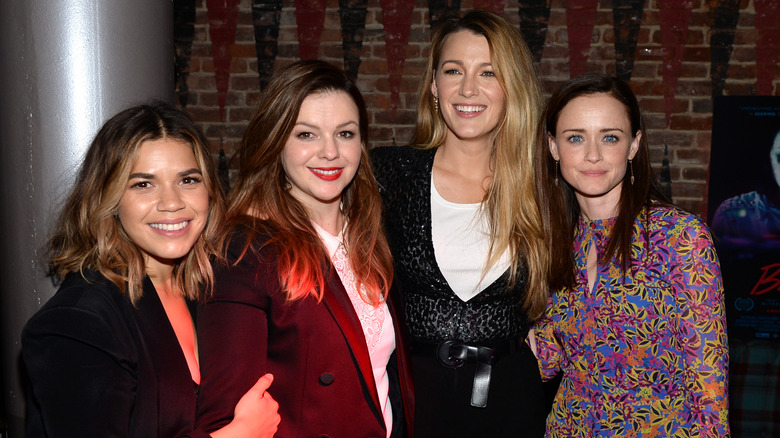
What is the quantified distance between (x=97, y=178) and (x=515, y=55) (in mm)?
1278

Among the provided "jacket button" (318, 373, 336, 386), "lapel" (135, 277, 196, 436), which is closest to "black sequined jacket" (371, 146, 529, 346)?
"jacket button" (318, 373, 336, 386)

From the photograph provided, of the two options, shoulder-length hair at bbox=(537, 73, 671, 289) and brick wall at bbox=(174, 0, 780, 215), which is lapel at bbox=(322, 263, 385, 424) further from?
brick wall at bbox=(174, 0, 780, 215)

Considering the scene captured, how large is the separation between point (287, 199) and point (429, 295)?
0.57 metres

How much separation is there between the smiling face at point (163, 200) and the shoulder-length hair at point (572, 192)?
3.51ft

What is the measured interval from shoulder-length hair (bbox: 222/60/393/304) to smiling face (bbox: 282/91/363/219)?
22 mm

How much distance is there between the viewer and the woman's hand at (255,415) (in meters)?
1.38

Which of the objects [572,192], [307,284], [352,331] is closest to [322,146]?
[307,284]

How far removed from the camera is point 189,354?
1562 mm

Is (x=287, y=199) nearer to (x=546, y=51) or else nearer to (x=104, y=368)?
(x=104, y=368)

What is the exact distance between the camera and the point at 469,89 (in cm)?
203

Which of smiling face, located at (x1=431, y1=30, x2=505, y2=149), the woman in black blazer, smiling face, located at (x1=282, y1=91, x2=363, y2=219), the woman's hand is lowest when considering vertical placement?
the woman's hand

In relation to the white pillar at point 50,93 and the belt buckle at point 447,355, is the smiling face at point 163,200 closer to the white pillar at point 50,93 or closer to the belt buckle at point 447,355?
the white pillar at point 50,93

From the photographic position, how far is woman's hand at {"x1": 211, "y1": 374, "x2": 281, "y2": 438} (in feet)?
4.53

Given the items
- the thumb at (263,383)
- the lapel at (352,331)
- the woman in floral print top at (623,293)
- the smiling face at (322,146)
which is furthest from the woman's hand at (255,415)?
the woman in floral print top at (623,293)
